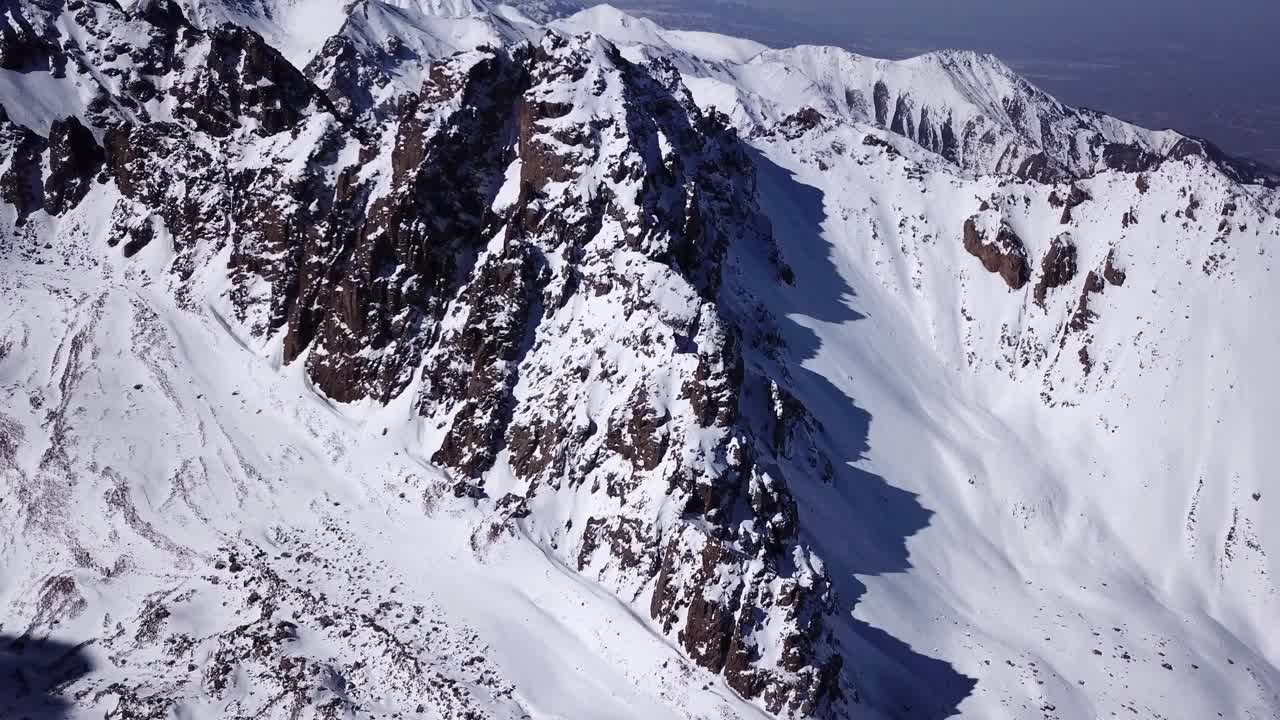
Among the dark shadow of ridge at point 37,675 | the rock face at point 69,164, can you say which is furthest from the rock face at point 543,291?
the dark shadow of ridge at point 37,675

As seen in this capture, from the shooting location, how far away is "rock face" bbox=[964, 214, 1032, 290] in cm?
11250

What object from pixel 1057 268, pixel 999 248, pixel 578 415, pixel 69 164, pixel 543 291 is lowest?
pixel 69 164

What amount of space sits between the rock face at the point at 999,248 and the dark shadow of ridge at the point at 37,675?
10099 cm

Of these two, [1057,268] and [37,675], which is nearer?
[37,675]

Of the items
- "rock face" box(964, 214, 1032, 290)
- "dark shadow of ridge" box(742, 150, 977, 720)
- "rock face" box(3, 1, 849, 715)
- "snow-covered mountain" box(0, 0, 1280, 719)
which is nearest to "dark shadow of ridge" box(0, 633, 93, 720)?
"snow-covered mountain" box(0, 0, 1280, 719)

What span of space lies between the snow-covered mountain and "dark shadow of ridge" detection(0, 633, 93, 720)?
37 centimetres

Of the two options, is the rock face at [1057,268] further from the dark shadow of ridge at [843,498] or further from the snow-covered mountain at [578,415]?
the dark shadow of ridge at [843,498]

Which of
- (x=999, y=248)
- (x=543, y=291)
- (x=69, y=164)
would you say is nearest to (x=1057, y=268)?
(x=999, y=248)

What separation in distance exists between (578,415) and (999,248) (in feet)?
223

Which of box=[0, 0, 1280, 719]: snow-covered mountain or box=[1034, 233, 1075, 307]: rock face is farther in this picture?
box=[1034, 233, 1075, 307]: rock face

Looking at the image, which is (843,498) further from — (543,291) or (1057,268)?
(1057,268)

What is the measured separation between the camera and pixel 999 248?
4493 inches

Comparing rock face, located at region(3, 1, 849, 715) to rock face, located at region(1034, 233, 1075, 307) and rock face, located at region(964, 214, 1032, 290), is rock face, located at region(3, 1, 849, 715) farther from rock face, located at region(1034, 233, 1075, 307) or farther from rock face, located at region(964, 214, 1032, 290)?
rock face, located at region(1034, 233, 1075, 307)

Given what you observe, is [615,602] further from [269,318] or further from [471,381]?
[269,318]
